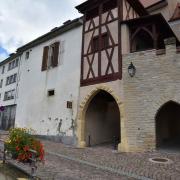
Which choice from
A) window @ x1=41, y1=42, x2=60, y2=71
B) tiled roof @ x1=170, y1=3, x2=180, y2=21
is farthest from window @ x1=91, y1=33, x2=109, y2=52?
tiled roof @ x1=170, y1=3, x2=180, y2=21

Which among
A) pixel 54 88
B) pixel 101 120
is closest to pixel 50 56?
pixel 54 88

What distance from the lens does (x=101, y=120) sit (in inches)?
565

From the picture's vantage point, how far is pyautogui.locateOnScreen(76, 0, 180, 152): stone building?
10.4 meters

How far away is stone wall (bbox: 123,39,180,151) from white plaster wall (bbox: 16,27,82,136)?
3699mm

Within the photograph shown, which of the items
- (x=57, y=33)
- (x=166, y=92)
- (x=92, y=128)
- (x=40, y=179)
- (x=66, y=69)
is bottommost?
(x=40, y=179)

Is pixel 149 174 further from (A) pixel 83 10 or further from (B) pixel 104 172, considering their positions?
(A) pixel 83 10

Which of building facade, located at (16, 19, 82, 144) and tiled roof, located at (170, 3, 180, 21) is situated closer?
building facade, located at (16, 19, 82, 144)

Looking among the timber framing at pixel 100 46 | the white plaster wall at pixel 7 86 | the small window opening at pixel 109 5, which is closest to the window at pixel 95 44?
the timber framing at pixel 100 46

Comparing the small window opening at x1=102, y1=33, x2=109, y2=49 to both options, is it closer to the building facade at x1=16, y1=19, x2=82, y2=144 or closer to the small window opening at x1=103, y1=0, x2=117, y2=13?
the small window opening at x1=103, y1=0, x2=117, y2=13

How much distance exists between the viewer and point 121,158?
30.3ft

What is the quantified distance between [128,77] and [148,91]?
4.02 ft

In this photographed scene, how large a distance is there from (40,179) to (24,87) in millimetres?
13962

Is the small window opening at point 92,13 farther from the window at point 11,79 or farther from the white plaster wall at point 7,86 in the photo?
the window at point 11,79

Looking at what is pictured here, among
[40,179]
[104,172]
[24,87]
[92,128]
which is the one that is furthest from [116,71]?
[24,87]
